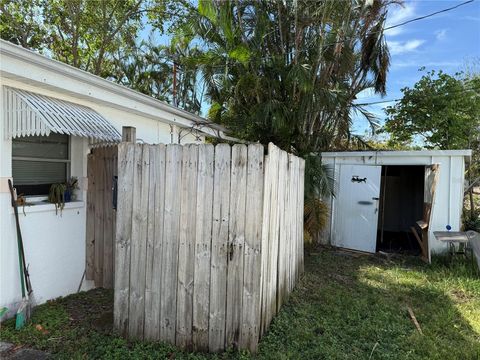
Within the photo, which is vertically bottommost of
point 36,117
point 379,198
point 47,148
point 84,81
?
point 379,198

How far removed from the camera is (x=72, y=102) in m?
4.16

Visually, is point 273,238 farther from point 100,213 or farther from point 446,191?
point 446,191

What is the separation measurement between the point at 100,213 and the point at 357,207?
5.90 m

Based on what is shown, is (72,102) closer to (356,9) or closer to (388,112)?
(356,9)

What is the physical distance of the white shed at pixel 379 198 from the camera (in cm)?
710

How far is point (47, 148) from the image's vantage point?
4.14 m

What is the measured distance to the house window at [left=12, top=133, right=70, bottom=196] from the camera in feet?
12.4

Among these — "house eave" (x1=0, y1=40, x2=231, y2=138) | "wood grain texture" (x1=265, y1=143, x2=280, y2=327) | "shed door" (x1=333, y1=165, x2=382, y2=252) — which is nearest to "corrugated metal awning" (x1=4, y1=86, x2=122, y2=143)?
"house eave" (x1=0, y1=40, x2=231, y2=138)

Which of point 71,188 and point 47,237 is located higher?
point 71,188

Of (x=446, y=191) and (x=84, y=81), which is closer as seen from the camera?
(x=84, y=81)

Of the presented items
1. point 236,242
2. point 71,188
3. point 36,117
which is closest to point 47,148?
point 71,188

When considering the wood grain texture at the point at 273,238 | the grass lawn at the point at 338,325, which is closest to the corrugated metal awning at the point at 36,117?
the grass lawn at the point at 338,325

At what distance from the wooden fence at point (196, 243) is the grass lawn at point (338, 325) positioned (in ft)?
0.82

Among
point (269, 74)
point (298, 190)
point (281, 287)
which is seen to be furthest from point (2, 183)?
point (269, 74)
